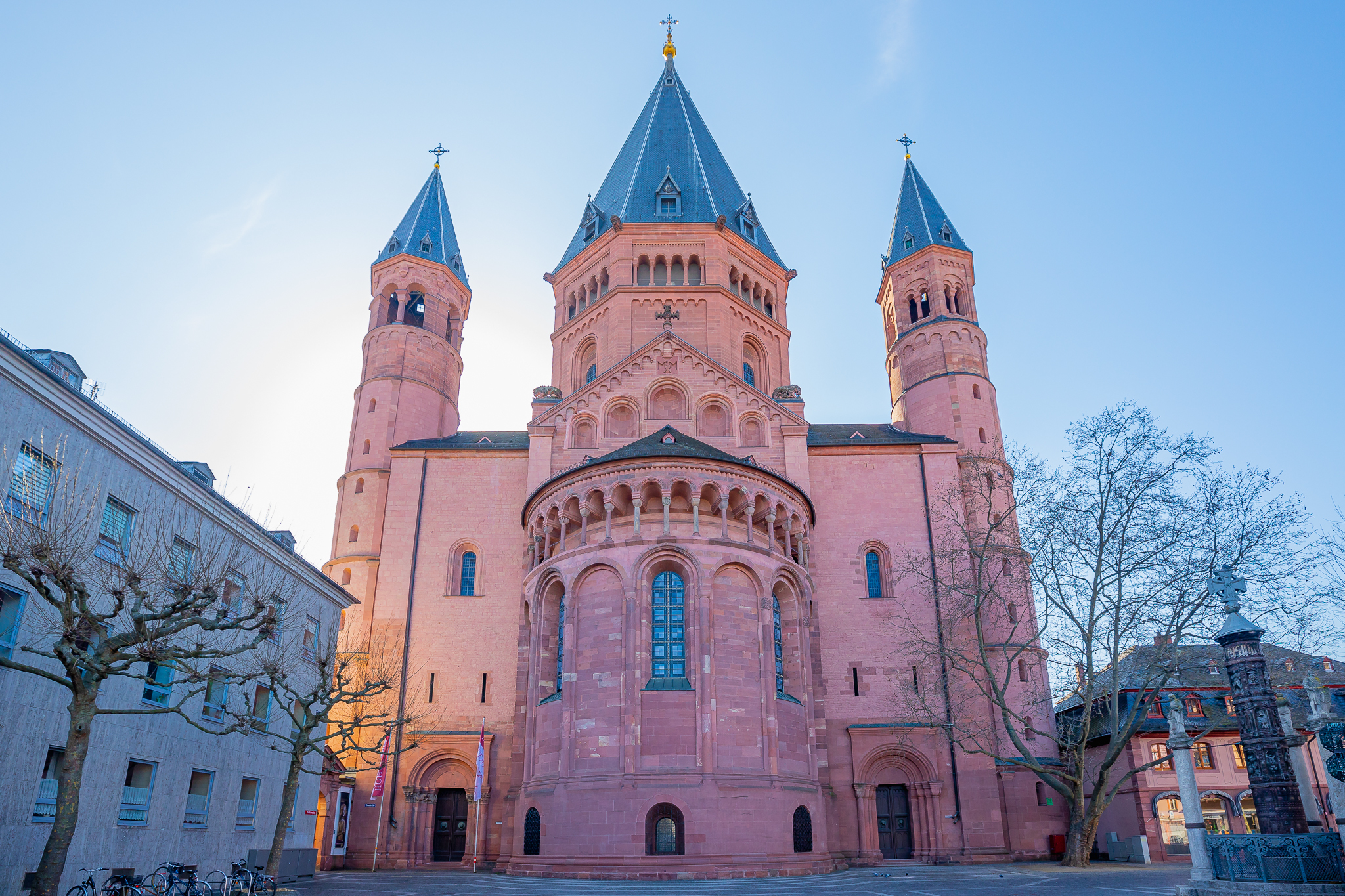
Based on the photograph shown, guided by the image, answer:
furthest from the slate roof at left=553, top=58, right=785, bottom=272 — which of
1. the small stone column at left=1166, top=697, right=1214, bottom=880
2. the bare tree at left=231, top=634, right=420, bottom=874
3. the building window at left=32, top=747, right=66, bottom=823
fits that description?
the building window at left=32, top=747, right=66, bottom=823

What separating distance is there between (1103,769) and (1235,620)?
11.4m

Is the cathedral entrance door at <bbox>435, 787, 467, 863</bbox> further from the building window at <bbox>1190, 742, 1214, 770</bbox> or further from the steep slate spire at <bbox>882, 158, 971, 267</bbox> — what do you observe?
the steep slate spire at <bbox>882, 158, 971, 267</bbox>

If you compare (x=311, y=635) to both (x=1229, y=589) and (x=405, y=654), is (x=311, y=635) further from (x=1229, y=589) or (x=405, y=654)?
(x=1229, y=589)

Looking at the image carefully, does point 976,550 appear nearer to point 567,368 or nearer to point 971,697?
point 971,697

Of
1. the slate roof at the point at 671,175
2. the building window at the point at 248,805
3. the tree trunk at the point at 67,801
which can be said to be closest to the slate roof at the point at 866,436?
the slate roof at the point at 671,175

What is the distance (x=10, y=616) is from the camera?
1596 centimetres

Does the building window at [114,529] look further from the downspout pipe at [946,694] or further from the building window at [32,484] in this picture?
the downspout pipe at [946,694]

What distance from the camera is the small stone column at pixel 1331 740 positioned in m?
13.9

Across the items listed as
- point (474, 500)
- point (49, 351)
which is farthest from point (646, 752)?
point (49, 351)

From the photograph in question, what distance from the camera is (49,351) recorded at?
18188 mm

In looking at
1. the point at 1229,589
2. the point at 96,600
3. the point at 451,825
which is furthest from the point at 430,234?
the point at 1229,589

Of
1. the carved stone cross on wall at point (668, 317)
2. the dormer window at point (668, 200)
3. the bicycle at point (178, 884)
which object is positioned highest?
the dormer window at point (668, 200)

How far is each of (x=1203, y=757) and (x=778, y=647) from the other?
20.8 m

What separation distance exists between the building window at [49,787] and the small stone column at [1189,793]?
20275mm
